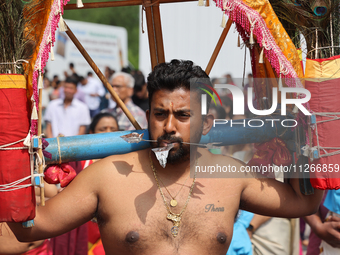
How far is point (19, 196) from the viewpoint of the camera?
88.8 inches

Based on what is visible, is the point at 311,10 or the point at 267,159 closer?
the point at 311,10

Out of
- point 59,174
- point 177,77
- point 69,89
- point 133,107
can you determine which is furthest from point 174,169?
point 69,89

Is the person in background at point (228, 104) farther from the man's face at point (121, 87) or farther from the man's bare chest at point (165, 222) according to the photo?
the man's bare chest at point (165, 222)

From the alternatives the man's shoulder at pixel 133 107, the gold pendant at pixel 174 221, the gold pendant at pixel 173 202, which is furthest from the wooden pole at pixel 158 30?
the man's shoulder at pixel 133 107

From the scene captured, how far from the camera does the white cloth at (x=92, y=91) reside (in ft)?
28.4

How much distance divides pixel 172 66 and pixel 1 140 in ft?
3.45

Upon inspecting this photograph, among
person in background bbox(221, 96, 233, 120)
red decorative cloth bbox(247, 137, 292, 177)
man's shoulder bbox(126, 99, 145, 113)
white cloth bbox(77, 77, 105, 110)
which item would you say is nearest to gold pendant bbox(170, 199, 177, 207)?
red decorative cloth bbox(247, 137, 292, 177)

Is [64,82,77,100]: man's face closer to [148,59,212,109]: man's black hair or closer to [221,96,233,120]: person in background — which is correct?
[221,96,233,120]: person in background

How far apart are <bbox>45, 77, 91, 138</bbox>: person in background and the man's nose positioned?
491 centimetres

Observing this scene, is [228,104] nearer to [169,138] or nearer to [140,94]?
[140,94]

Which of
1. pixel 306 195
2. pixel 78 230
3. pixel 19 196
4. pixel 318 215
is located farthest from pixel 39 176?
pixel 318 215

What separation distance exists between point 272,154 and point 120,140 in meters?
0.97

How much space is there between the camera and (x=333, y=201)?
3.99 m

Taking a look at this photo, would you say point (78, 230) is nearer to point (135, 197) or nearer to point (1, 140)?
point (135, 197)
